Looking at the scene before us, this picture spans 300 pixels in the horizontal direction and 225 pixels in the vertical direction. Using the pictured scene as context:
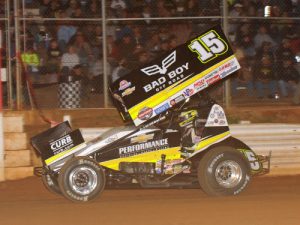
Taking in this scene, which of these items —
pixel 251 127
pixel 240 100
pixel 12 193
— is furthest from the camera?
pixel 240 100

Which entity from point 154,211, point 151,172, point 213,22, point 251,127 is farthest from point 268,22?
point 154,211

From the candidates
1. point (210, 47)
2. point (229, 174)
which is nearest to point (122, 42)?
point (210, 47)

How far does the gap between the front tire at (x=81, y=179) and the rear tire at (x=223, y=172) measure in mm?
1331

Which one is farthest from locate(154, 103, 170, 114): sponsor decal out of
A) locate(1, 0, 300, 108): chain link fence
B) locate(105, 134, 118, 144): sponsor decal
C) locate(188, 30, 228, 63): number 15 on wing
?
locate(1, 0, 300, 108): chain link fence

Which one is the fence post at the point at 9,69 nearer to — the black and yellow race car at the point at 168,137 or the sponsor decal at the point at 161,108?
the black and yellow race car at the point at 168,137

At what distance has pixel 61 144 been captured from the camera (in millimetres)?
9609

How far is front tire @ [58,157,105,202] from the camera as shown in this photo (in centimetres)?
932

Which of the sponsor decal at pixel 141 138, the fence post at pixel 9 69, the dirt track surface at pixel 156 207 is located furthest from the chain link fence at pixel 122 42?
the sponsor decal at pixel 141 138

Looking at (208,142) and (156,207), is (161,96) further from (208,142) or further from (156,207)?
(156,207)

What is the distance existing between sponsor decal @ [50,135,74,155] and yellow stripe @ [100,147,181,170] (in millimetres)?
506

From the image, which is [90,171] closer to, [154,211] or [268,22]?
[154,211]

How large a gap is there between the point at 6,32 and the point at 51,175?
403cm

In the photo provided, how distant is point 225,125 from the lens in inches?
387

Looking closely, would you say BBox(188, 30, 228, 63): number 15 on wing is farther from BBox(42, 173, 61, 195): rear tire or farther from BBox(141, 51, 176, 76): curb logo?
BBox(42, 173, 61, 195): rear tire
